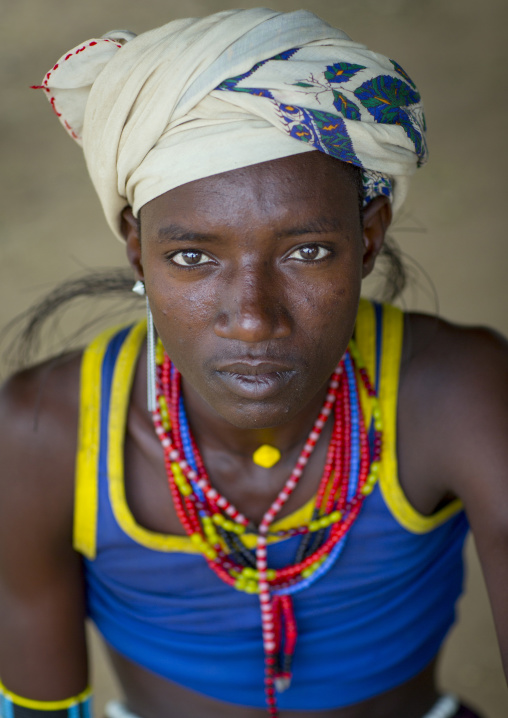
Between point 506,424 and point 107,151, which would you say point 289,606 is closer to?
point 506,424

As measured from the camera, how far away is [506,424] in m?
1.59

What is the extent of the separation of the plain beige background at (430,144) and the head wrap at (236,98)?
2.10 metres

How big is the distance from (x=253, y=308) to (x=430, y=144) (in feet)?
9.28

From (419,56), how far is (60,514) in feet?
10.5

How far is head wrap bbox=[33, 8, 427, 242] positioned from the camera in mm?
1341

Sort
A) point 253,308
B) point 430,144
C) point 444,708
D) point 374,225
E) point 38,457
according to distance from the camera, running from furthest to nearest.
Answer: point 430,144 → point 444,708 → point 38,457 → point 374,225 → point 253,308

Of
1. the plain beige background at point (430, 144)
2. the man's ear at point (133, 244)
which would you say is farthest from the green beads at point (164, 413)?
the plain beige background at point (430, 144)

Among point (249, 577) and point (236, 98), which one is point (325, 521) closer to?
point (249, 577)

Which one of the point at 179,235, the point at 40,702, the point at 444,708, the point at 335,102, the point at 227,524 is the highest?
the point at 335,102

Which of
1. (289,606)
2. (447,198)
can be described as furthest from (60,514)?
(447,198)

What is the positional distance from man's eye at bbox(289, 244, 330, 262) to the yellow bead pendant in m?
0.47

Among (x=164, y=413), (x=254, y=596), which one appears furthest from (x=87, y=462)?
(x=254, y=596)

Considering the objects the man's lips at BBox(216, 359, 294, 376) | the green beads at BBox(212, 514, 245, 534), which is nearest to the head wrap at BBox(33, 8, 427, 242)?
the man's lips at BBox(216, 359, 294, 376)

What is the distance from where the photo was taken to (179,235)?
137 cm
